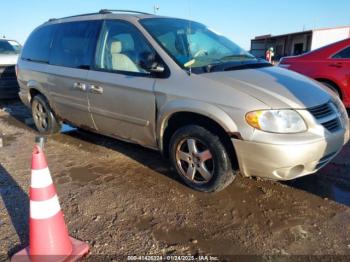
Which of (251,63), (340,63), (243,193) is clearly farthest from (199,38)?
(340,63)

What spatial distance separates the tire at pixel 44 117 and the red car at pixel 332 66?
14.8ft

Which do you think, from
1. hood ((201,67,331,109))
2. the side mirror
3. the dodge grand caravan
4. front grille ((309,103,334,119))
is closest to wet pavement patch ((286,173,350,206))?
the dodge grand caravan

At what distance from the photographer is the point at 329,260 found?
2570mm

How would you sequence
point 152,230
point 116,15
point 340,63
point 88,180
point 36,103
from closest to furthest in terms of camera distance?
point 152,230 → point 88,180 → point 116,15 → point 36,103 → point 340,63

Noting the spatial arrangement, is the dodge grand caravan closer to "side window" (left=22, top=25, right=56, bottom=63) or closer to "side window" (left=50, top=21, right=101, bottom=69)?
"side window" (left=50, top=21, right=101, bottom=69)

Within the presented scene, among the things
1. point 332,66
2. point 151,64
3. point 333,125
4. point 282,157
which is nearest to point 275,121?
point 282,157

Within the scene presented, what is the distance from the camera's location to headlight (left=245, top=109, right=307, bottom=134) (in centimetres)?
307

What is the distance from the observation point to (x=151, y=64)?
3705 millimetres

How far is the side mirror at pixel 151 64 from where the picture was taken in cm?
370

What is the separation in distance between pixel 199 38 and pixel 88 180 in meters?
2.13

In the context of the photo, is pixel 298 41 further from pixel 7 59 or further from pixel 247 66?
pixel 247 66

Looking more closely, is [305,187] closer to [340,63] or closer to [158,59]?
[158,59]

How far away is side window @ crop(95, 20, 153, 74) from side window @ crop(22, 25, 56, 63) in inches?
55.5

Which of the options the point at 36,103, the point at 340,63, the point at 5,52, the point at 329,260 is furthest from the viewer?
the point at 5,52
